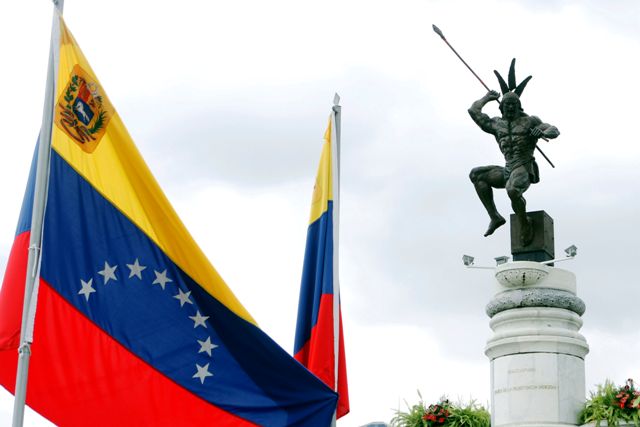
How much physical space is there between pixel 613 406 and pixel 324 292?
4953mm

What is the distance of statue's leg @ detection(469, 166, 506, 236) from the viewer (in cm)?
2186

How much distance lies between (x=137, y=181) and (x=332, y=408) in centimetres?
348

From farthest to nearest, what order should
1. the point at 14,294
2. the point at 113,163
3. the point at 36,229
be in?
the point at 113,163 < the point at 14,294 < the point at 36,229

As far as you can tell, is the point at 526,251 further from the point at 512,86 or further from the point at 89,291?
the point at 89,291

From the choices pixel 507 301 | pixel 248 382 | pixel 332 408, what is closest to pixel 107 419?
pixel 248 382

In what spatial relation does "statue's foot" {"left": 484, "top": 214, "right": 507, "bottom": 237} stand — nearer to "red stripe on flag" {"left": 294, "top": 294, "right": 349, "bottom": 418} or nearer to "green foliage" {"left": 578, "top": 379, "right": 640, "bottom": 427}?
"green foliage" {"left": 578, "top": 379, "right": 640, "bottom": 427}

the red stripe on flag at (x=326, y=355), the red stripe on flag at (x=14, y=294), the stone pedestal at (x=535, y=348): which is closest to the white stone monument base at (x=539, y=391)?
the stone pedestal at (x=535, y=348)

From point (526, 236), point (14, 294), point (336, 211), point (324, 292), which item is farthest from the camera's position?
point (526, 236)

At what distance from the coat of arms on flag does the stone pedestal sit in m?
8.08

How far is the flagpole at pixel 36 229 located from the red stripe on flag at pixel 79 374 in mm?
567

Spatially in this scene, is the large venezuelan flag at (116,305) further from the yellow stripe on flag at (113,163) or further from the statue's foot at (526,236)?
the statue's foot at (526,236)

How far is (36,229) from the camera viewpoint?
44.9 feet

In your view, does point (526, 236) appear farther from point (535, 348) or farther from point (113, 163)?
point (113, 163)

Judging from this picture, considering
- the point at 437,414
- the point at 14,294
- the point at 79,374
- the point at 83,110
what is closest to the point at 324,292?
the point at 79,374
